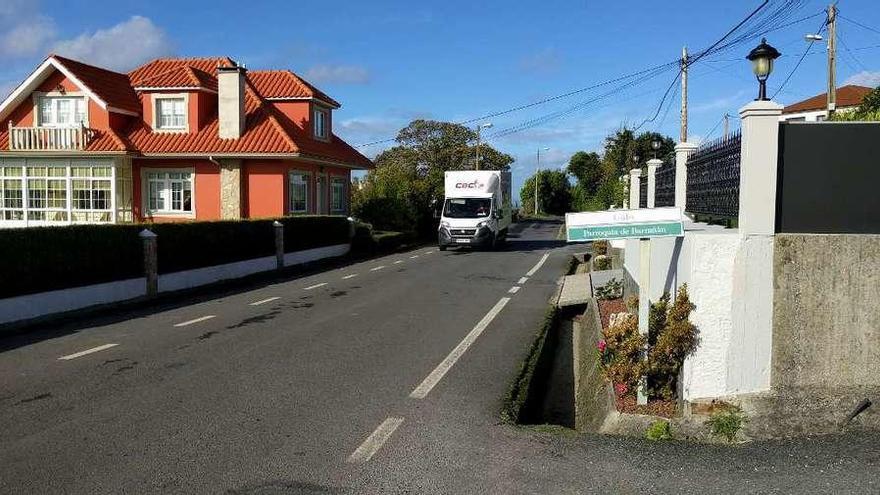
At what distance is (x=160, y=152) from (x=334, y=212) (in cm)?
856

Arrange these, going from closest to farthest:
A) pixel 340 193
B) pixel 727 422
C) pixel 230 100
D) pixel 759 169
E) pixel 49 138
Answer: pixel 727 422 → pixel 759 169 → pixel 49 138 → pixel 230 100 → pixel 340 193

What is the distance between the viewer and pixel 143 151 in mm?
28656

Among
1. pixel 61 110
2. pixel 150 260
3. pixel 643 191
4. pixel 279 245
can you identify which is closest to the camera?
pixel 150 260

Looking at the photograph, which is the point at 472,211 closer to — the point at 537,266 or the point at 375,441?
the point at 537,266

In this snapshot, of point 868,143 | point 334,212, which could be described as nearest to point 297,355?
point 868,143

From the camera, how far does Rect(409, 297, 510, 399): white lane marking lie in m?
7.55

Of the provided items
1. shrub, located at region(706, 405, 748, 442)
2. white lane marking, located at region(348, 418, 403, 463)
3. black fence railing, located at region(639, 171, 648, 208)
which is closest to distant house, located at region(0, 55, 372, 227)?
black fence railing, located at region(639, 171, 648, 208)

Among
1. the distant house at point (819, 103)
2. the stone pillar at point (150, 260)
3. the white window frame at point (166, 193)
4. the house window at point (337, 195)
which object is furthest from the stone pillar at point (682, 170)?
the distant house at point (819, 103)

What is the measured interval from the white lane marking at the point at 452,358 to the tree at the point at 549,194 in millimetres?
81911

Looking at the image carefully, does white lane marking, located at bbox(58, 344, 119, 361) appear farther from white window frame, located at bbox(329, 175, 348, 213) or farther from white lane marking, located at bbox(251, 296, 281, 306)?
white window frame, located at bbox(329, 175, 348, 213)

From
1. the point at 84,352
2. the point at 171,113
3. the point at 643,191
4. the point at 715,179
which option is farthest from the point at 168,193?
the point at 715,179

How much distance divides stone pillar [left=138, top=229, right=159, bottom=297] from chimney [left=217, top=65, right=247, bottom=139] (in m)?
13.7

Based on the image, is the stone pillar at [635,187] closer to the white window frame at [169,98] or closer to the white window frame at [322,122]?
the white window frame at [322,122]

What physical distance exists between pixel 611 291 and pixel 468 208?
55.7 feet
